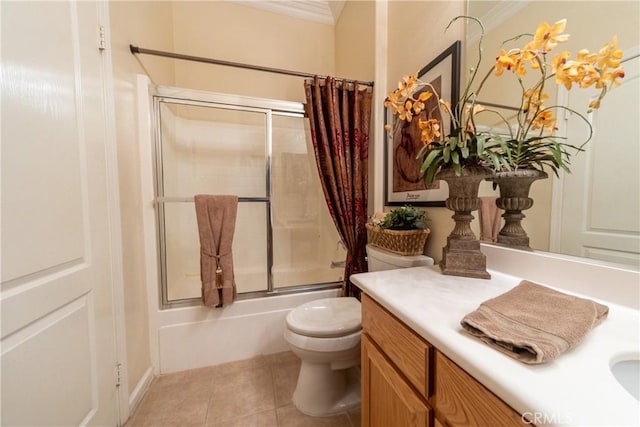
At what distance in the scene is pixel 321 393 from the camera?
1.14 m

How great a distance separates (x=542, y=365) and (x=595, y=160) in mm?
662

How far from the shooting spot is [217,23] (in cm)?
207

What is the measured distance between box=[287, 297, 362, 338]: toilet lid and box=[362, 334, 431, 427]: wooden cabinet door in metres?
0.28

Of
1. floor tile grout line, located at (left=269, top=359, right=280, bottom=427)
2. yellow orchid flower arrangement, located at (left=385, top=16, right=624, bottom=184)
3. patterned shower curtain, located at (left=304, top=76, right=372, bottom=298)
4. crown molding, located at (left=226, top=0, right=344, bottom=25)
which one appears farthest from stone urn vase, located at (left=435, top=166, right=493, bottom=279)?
crown molding, located at (left=226, top=0, right=344, bottom=25)


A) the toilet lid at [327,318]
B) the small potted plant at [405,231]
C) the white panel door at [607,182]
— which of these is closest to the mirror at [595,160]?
the white panel door at [607,182]

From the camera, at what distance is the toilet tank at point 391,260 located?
1.10m

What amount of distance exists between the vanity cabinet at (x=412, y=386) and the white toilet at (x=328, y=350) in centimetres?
28

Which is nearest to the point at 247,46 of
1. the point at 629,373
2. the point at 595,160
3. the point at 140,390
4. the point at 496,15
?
the point at 496,15

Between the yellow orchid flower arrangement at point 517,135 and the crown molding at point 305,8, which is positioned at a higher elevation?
the crown molding at point 305,8

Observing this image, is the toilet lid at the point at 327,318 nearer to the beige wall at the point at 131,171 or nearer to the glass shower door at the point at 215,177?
the glass shower door at the point at 215,177

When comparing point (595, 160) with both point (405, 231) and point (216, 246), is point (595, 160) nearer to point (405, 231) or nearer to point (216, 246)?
point (405, 231)

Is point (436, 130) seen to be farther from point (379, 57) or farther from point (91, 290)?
point (91, 290)

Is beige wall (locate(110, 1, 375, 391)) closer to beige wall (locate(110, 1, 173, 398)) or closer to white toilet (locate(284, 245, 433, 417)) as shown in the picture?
beige wall (locate(110, 1, 173, 398))

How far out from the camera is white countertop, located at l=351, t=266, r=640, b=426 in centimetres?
29
